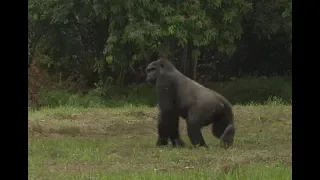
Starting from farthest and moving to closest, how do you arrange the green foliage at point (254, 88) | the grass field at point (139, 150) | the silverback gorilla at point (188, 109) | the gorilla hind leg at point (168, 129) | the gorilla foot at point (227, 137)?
1. the green foliage at point (254, 88)
2. the gorilla hind leg at point (168, 129)
3. the silverback gorilla at point (188, 109)
4. the gorilla foot at point (227, 137)
5. the grass field at point (139, 150)

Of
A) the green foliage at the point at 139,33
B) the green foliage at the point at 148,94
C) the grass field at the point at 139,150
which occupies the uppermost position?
the green foliage at the point at 139,33

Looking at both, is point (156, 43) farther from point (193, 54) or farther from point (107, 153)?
point (107, 153)

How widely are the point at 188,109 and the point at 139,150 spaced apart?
864mm

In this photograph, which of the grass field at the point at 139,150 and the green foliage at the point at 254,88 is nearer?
the grass field at the point at 139,150

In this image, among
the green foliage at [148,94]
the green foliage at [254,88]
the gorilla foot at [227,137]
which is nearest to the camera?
the gorilla foot at [227,137]

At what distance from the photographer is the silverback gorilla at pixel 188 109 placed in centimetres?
731

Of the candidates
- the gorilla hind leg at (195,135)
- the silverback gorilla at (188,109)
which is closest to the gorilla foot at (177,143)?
the silverback gorilla at (188,109)

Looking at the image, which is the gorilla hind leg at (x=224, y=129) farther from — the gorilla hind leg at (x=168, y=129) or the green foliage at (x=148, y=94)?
the green foliage at (x=148, y=94)

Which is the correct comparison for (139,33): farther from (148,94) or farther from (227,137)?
(227,137)

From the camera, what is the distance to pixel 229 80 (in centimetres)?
1867

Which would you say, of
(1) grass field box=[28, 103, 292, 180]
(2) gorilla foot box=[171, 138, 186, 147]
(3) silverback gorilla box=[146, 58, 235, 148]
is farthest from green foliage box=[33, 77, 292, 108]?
(2) gorilla foot box=[171, 138, 186, 147]

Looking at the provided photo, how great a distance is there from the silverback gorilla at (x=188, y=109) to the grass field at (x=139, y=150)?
0.84 ft

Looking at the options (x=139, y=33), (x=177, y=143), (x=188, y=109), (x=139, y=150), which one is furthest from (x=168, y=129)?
(x=139, y=33)

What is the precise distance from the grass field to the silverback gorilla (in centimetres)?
25
